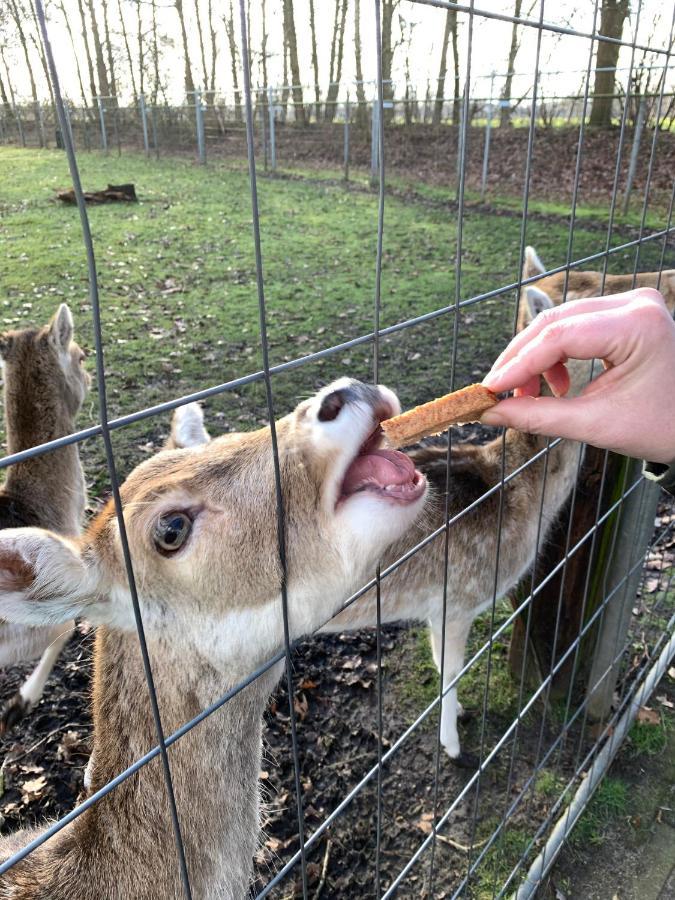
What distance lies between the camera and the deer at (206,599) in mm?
1612

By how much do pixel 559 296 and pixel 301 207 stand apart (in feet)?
44.9

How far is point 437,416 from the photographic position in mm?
1493

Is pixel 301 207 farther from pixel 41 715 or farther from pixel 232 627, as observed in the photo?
pixel 232 627

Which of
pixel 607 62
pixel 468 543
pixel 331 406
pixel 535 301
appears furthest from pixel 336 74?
pixel 331 406

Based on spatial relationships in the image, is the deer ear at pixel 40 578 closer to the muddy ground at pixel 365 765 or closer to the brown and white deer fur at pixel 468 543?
the muddy ground at pixel 365 765

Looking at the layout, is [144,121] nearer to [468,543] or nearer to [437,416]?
[468,543]

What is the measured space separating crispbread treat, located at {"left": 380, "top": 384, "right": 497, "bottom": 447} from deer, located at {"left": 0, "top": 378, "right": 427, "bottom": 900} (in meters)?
0.13

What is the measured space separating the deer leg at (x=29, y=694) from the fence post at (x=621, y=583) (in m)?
2.88

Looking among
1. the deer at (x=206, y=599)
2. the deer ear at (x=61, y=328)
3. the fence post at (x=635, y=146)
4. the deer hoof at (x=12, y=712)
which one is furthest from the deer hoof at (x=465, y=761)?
the fence post at (x=635, y=146)

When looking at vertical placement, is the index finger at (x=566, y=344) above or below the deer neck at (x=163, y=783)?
above

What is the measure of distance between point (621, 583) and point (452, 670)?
102 cm

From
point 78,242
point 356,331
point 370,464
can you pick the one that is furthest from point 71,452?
point 78,242

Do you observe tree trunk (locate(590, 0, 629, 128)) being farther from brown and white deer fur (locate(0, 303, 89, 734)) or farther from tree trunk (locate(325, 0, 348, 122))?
brown and white deer fur (locate(0, 303, 89, 734))

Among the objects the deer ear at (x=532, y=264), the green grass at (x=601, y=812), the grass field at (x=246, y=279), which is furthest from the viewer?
the grass field at (x=246, y=279)
